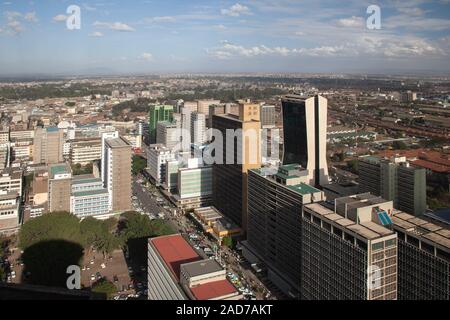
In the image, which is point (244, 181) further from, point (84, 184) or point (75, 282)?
point (84, 184)

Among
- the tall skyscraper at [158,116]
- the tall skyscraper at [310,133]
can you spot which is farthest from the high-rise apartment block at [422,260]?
the tall skyscraper at [158,116]

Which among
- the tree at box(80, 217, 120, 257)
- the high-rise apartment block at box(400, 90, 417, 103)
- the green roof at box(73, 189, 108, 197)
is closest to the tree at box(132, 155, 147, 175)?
the green roof at box(73, 189, 108, 197)

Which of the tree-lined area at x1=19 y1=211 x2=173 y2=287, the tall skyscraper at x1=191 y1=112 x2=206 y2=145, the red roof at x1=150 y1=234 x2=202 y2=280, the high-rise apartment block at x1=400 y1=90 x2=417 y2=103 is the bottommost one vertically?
the tree-lined area at x1=19 y1=211 x2=173 y2=287

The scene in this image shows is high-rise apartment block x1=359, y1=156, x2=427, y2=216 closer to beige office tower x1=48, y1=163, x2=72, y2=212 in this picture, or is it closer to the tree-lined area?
the tree-lined area

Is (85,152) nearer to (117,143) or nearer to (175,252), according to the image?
(117,143)

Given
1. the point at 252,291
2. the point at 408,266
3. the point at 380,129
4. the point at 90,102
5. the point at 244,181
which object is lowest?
the point at 252,291
